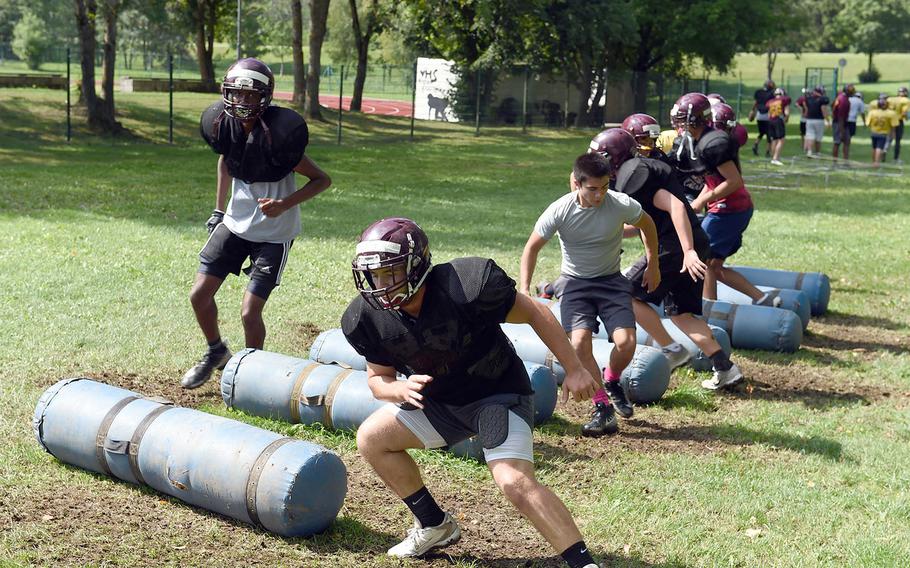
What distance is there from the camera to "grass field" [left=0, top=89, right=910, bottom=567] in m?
5.48

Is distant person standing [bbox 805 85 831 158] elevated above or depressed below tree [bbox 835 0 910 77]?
below

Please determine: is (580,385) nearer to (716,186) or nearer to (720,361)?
(720,361)

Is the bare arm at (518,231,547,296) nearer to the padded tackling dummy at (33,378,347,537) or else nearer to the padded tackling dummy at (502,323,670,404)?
the padded tackling dummy at (502,323,670,404)

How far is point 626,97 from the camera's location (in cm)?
4453

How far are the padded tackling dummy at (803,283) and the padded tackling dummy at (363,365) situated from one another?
4651 mm

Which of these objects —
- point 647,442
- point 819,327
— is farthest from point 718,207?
point 647,442

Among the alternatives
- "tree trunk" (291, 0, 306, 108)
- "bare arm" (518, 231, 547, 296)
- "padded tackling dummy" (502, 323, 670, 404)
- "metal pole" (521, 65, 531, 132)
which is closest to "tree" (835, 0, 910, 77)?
"metal pole" (521, 65, 531, 132)

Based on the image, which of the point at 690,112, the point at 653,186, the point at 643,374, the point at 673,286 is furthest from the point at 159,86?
the point at 643,374

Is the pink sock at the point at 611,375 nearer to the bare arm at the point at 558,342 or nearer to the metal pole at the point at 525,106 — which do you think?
the bare arm at the point at 558,342

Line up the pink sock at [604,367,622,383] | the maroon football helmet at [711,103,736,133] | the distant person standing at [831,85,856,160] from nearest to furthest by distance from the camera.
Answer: the pink sock at [604,367,622,383] < the maroon football helmet at [711,103,736,133] < the distant person standing at [831,85,856,160]

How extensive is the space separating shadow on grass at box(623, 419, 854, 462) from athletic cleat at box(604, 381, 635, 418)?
10 cm

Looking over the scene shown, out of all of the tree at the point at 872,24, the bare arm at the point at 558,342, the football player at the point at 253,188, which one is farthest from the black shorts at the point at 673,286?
the tree at the point at 872,24

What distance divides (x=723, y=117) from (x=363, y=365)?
Result: 16.0 ft

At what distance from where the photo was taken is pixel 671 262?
8266 millimetres
